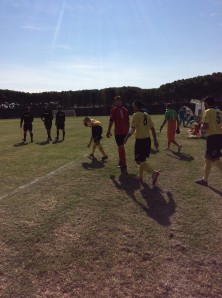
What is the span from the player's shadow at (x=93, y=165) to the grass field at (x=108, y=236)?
1.01 meters

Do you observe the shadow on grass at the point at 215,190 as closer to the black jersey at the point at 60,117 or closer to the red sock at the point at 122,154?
the red sock at the point at 122,154

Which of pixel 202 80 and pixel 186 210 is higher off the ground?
pixel 202 80

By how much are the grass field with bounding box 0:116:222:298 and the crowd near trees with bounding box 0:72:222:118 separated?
6249 centimetres

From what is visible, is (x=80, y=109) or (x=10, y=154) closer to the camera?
(x=10, y=154)

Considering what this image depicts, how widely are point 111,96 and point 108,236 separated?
75.2m

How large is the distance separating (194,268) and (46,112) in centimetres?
1746

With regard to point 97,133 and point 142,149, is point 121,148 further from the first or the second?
point 142,149

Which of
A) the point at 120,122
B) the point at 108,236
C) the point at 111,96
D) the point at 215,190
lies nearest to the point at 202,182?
the point at 215,190

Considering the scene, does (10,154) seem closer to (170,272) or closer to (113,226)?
(113,226)

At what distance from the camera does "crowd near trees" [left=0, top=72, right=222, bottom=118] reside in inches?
2804

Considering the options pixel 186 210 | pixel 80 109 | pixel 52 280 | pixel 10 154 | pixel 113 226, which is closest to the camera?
pixel 52 280

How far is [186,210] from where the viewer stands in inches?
294

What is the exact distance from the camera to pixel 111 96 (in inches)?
3157

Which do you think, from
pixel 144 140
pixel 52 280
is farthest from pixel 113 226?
pixel 144 140
